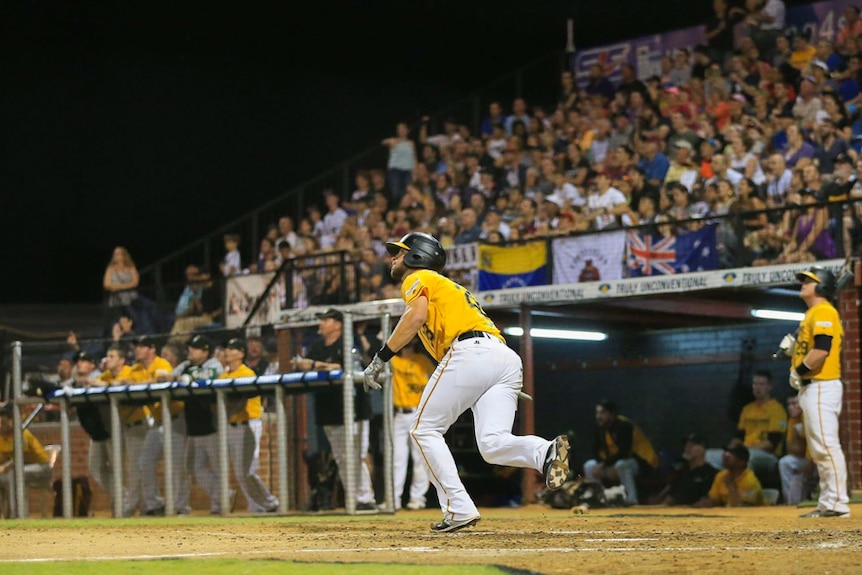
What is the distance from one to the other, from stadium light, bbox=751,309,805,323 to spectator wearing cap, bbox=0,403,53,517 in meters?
9.22

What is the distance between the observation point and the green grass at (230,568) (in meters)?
6.23

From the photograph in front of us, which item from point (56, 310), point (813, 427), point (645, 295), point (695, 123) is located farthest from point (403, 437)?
point (56, 310)

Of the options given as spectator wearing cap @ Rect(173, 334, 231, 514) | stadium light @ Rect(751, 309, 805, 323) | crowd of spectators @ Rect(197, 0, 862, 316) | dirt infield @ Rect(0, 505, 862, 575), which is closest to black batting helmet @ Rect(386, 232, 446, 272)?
dirt infield @ Rect(0, 505, 862, 575)

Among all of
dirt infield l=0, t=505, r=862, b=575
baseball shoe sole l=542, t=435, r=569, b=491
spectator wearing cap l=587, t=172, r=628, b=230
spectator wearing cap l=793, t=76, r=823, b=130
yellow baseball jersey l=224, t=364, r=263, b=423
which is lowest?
dirt infield l=0, t=505, r=862, b=575

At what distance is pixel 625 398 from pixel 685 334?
A: 4.29 feet

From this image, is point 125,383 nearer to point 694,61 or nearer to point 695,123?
point 695,123

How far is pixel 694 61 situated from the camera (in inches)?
807

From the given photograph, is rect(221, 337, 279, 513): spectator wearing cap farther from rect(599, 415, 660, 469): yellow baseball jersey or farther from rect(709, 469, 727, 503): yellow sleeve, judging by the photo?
rect(709, 469, 727, 503): yellow sleeve

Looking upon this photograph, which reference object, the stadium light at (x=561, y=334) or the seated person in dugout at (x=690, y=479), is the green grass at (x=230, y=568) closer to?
the seated person in dugout at (x=690, y=479)

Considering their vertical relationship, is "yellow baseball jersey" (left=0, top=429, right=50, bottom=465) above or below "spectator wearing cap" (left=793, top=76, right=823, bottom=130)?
below

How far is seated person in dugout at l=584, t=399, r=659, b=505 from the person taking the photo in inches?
667

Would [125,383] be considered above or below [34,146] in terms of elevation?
below

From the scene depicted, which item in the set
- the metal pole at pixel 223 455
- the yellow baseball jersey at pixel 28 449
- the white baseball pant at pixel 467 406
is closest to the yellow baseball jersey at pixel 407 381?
the metal pole at pixel 223 455

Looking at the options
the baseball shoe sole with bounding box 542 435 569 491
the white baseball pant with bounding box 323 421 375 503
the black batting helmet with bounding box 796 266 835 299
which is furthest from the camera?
the white baseball pant with bounding box 323 421 375 503
